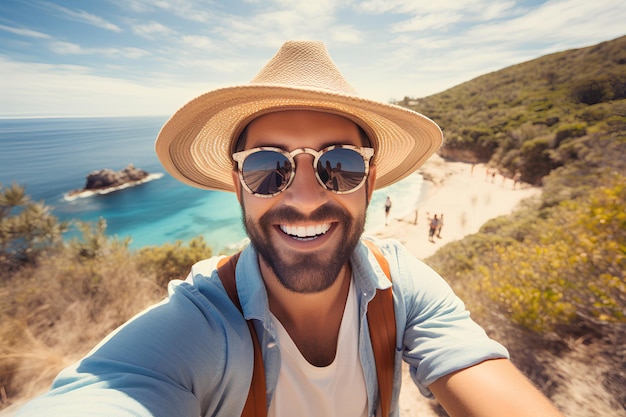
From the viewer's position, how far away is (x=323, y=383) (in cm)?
128

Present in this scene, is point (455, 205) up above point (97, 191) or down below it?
above

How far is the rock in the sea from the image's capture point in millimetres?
33531

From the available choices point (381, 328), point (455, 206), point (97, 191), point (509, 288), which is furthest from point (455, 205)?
point (97, 191)

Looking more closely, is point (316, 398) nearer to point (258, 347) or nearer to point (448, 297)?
point (258, 347)

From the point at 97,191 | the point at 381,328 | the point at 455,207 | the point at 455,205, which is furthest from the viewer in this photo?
the point at 97,191

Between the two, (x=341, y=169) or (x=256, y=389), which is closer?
(x=256, y=389)

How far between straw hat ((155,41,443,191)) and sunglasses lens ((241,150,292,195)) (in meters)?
0.26

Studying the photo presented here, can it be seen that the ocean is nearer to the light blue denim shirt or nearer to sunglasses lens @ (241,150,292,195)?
the light blue denim shirt

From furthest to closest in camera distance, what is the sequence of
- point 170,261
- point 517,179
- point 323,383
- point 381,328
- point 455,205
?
point 517,179 < point 455,205 < point 170,261 < point 381,328 < point 323,383

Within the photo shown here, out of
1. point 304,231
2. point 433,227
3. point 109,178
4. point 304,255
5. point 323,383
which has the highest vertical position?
point 304,231

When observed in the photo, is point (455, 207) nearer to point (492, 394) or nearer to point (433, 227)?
point (433, 227)

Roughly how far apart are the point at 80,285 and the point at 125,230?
21929 millimetres

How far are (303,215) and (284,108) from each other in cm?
58

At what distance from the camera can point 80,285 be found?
19.4ft
